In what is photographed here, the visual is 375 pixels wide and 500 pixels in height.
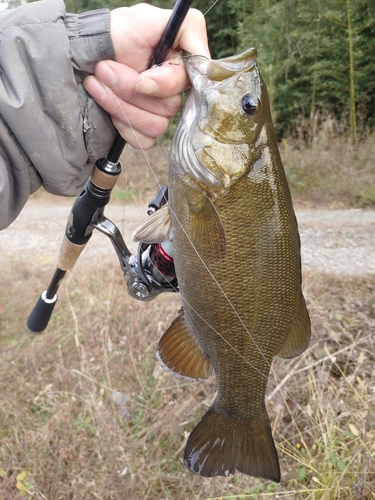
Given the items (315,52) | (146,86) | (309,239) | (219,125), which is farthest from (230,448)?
(315,52)

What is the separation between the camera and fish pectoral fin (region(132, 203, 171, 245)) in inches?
56.9

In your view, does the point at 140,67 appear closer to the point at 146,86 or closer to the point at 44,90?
the point at 146,86

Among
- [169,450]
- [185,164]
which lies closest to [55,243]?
[169,450]

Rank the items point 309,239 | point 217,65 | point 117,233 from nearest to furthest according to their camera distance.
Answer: point 217,65 < point 117,233 < point 309,239

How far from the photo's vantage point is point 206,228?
1.37 metres

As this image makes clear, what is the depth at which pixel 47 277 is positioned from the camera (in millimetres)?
4742

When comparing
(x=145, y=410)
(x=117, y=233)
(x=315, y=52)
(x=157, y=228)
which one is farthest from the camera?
(x=315, y=52)

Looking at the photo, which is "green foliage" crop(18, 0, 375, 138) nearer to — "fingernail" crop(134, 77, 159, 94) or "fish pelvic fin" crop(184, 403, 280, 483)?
"fingernail" crop(134, 77, 159, 94)

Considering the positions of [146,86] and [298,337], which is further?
[298,337]

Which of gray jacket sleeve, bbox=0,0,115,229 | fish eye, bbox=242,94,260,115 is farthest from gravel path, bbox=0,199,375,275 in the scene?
fish eye, bbox=242,94,260,115

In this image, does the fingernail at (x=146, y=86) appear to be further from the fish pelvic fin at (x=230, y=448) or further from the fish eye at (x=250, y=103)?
the fish pelvic fin at (x=230, y=448)

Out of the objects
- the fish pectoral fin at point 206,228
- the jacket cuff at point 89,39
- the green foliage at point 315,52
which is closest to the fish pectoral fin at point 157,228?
the fish pectoral fin at point 206,228

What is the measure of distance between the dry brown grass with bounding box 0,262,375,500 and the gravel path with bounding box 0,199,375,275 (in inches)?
32.9

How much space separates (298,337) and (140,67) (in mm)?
1155
